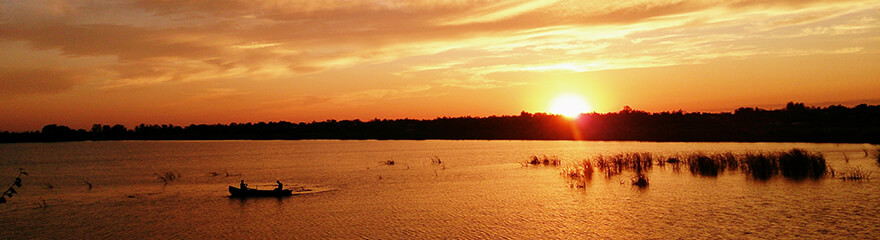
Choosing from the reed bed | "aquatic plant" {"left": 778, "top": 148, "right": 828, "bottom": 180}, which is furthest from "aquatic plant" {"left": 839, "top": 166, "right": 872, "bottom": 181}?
"aquatic plant" {"left": 778, "top": 148, "right": 828, "bottom": 180}

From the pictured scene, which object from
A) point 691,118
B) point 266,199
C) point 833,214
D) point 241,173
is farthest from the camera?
point 691,118

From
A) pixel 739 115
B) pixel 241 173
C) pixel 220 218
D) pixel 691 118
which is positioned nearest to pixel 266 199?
pixel 220 218

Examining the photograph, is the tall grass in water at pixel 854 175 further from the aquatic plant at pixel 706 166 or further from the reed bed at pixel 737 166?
the aquatic plant at pixel 706 166

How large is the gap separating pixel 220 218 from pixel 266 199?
18.5ft

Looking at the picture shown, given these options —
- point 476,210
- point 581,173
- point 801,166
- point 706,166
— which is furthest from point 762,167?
point 476,210

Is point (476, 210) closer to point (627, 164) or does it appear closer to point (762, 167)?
point (762, 167)

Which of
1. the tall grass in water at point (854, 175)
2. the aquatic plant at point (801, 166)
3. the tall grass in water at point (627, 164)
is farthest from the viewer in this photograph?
the tall grass in water at point (627, 164)

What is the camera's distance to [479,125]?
163500 millimetres

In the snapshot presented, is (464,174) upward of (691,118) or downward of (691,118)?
downward

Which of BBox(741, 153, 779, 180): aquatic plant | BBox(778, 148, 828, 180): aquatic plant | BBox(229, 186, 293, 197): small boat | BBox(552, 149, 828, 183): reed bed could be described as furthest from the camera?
BBox(741, 153, 779, 180): aquatic plant

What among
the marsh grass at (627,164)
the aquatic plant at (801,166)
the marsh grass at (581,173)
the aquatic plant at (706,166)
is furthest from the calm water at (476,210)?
the aquatic plant at (801,166)

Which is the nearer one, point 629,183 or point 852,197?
point 852,197

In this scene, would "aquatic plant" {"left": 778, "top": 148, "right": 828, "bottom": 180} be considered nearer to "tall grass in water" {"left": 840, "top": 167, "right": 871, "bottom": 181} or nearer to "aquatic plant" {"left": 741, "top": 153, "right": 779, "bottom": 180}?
"aquatic plant" {"left": 741, "top": 153, "right": 779, "bottom": 180}

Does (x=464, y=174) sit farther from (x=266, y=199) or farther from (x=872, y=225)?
(x=872, y=225)
